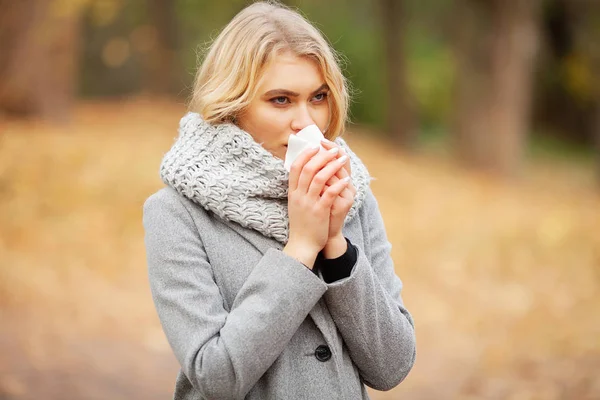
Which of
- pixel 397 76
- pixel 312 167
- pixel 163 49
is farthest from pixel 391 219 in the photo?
pixel 163 49

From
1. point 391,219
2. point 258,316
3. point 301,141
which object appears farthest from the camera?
point 391,219

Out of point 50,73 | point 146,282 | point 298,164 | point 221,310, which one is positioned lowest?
point 146,282

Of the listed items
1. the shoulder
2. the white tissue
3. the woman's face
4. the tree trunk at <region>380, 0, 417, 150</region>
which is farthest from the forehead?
the tree trunk at <region>380, 0, 417, 150</region>

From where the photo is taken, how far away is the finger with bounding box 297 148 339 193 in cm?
200

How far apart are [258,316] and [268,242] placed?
28cm

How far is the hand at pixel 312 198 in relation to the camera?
2.00m

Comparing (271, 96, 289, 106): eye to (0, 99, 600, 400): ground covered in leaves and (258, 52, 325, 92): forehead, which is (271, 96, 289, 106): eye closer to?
(258, 52, 325, 92): forehead

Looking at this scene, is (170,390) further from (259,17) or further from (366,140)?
(366,140)

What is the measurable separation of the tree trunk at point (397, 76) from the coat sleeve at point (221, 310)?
14235mm

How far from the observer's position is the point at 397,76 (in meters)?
16.0

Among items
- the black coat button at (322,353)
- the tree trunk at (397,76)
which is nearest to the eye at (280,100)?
the black coat button at (322,353)

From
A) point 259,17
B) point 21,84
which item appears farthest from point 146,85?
point 259,17

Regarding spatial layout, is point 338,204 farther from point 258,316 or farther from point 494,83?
point 494,83

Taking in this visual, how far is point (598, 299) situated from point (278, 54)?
6.58 meters
